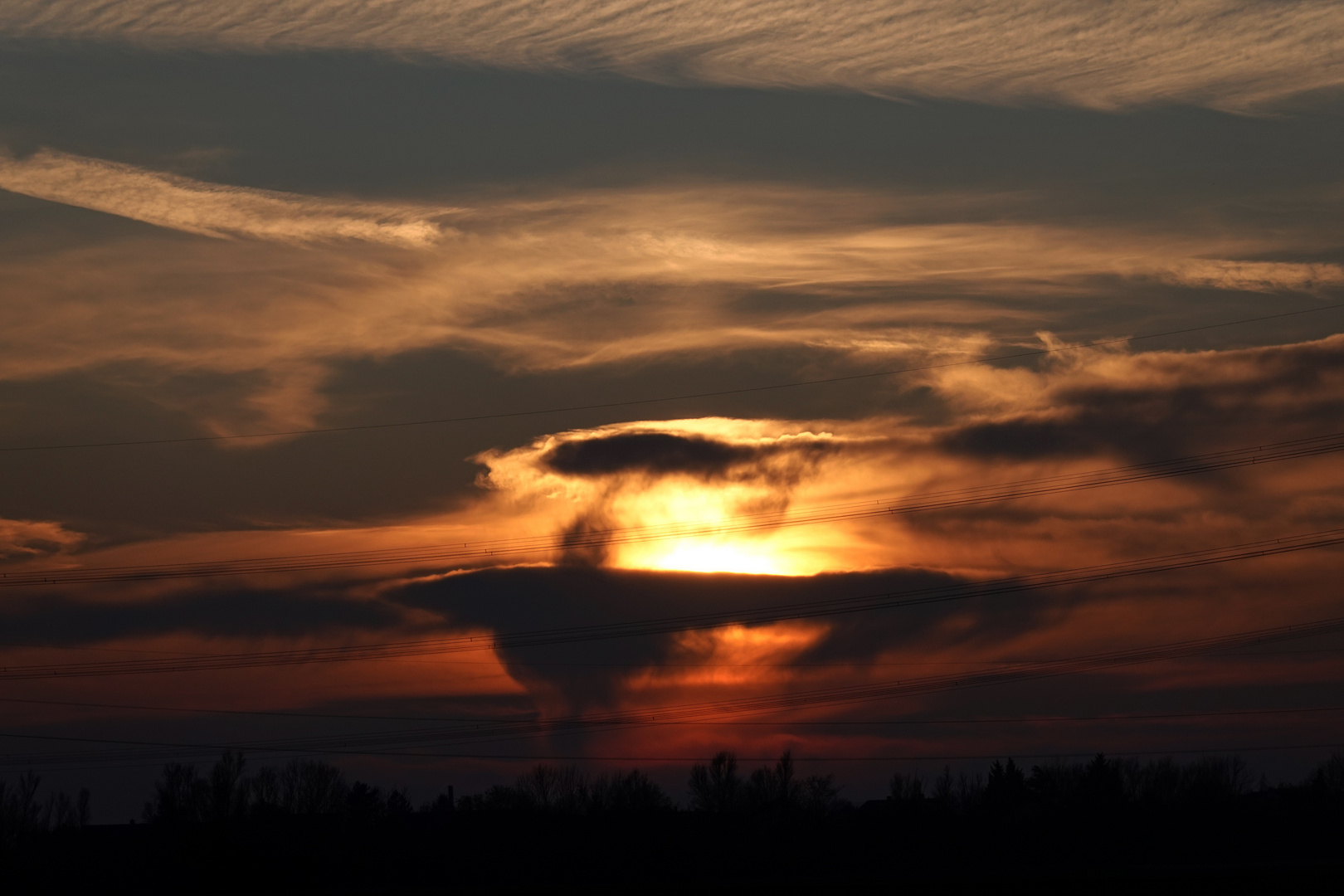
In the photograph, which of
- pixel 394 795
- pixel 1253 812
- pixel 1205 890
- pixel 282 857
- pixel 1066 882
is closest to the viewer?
pixel 1205 890

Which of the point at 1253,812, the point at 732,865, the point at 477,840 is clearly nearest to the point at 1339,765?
the point at 1253,812

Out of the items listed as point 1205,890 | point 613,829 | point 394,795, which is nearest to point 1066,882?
point 1205,890

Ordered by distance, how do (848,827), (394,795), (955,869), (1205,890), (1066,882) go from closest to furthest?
(1205,890) < (1066,882) < (955,869) < (848,827) < (394,795)

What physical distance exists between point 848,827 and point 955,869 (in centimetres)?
1251

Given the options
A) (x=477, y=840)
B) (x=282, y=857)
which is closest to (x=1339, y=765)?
(x=477, y=840)

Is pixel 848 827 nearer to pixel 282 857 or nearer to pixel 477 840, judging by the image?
pixel 477 840

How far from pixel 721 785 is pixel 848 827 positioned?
5869cm

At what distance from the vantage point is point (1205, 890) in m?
64.8

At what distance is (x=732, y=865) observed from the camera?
88.9 m

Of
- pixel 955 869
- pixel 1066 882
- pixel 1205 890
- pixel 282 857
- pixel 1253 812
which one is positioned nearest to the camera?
pixel 1205 890

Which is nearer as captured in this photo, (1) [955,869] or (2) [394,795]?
(1) [955,869]

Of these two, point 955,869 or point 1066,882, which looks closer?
point 1066,882

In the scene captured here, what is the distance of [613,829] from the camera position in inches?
3625

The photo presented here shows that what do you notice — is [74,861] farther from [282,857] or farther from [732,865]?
[732,865]
